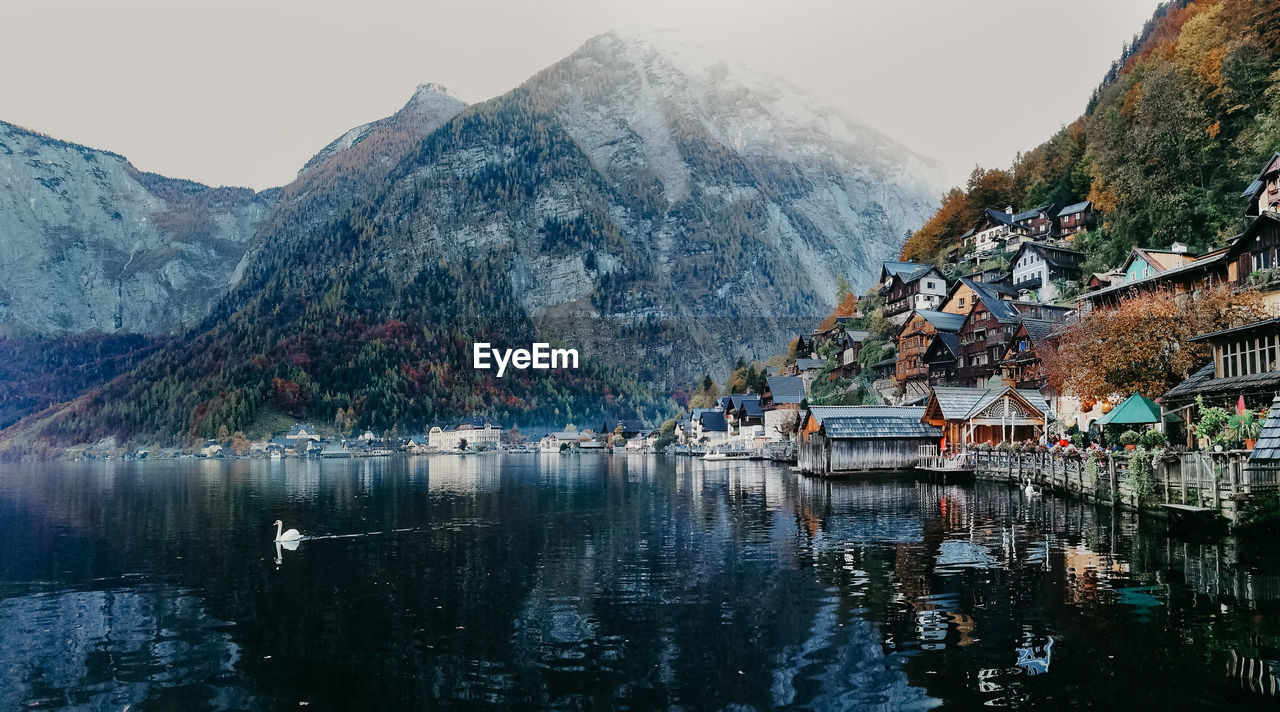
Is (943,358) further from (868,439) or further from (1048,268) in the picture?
(868,439)

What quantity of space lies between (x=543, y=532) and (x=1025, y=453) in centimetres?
3547

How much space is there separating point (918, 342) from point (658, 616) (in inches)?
3357

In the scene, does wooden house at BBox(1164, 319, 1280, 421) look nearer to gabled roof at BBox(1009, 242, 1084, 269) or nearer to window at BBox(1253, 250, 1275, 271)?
window at BBox(1253, 250, 1275, 271)

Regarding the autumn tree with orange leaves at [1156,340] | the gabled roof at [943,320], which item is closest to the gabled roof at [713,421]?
the gabled roof at [943,320]

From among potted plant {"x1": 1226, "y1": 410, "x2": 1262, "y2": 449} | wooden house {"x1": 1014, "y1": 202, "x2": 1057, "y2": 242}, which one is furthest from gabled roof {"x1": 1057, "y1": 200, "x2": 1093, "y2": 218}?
potted plant {"x1": 1226, "y1": 410, "x2": 1262, "y2": 449}

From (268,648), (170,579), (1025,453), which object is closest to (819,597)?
(268,648)

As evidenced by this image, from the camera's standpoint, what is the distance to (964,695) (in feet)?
49.6

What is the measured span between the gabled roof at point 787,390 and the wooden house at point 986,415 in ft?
180

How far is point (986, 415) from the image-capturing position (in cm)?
6800

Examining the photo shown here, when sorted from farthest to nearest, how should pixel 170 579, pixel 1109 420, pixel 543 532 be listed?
pixel 1109 420
pixel 543 532
pixel 170 579

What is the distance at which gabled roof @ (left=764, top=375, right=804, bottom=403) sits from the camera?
423 feet

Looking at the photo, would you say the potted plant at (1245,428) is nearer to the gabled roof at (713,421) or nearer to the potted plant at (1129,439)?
the potted plant at (1129,439)

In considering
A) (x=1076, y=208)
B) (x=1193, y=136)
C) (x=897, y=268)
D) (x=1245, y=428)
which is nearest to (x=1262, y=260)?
(x=1245, y=428)

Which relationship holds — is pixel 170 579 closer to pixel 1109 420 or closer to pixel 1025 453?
pixel 1109 420
